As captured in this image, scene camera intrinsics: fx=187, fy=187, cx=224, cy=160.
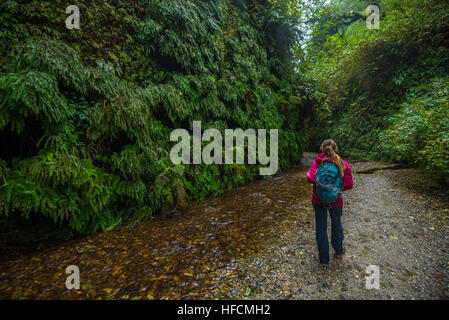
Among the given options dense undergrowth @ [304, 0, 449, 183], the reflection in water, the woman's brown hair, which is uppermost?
dense undergrowth @ [304, 0, 449, 183]

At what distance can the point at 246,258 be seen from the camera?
2752mm

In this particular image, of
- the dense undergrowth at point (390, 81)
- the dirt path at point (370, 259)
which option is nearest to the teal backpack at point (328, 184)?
the dirt path at point (370, 259)

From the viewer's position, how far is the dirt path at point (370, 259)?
2121 mm

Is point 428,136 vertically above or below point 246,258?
above

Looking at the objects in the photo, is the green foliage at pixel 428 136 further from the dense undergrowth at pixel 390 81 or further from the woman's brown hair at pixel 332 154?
the woman's brown hair at pixel 332 154

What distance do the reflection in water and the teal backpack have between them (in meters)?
1.30

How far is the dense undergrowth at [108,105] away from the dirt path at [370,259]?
2576 millimetres

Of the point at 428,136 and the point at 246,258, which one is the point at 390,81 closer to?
the point at 428,136

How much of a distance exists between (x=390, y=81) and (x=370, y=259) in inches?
453

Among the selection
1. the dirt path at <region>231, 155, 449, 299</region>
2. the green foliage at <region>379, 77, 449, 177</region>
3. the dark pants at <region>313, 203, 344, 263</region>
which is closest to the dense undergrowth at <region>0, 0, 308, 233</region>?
the dirt path at <region>231, 155, 449, 299</region>

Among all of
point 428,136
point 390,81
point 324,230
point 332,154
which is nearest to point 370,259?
point 324,230

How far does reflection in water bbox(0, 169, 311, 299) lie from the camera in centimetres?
219

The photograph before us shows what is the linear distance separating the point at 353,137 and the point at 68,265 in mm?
13549

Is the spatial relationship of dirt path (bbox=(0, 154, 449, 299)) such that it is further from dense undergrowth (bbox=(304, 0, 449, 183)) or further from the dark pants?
dense undergrowth (bbox=(304, 0, 449, 183))
